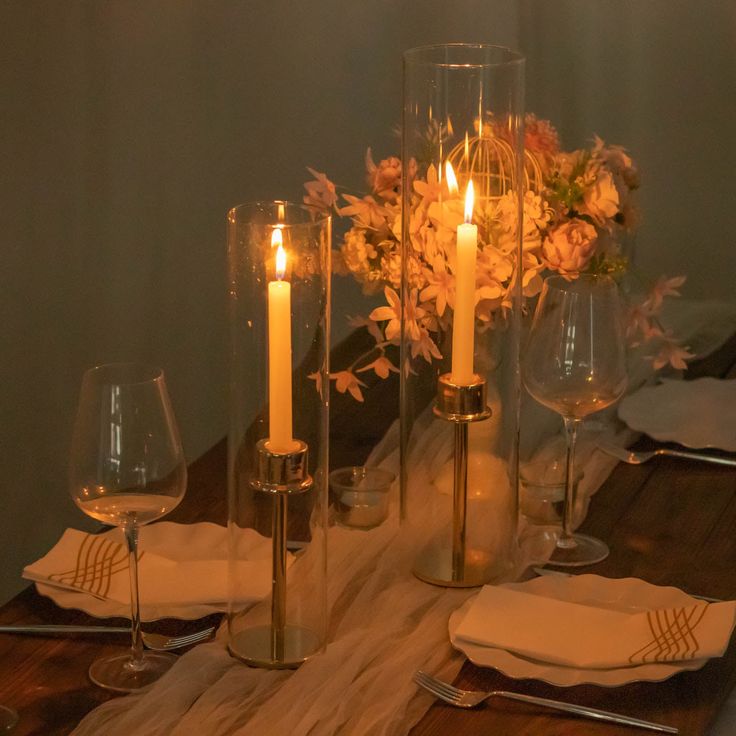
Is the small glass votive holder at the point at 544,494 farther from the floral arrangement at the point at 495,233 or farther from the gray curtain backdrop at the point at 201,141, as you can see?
the gray curtain backdrop at the point at 201,141

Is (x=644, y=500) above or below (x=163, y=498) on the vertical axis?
below

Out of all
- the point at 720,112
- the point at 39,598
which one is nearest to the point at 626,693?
the point at 39,598

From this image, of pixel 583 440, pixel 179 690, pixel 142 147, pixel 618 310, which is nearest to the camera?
pixel 179 690

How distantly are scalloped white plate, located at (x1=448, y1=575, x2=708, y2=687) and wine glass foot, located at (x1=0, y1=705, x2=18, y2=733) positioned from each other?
359mm

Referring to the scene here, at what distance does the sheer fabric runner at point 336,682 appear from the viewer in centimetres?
97

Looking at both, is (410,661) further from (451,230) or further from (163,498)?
(451,230)

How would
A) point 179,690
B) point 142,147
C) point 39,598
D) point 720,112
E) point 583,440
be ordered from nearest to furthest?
point 179,690 → point 39,598 → point 583,440 → point 142,147 → point 720,112

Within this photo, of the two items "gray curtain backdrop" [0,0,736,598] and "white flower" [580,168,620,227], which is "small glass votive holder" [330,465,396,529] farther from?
"gray curtain backdrop" [0,0,736,598]

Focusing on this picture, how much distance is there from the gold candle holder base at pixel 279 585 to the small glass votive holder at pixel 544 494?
0.41 metres

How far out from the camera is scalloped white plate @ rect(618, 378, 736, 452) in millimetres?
1626

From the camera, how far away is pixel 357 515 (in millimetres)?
1366

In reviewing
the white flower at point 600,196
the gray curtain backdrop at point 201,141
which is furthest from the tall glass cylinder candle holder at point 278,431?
the gray curtain backdrop at point 201,141

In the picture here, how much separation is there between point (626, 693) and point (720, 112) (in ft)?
7.78

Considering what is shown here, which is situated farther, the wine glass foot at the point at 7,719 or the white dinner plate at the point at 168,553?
the white dinner plate at the point at 168,553
